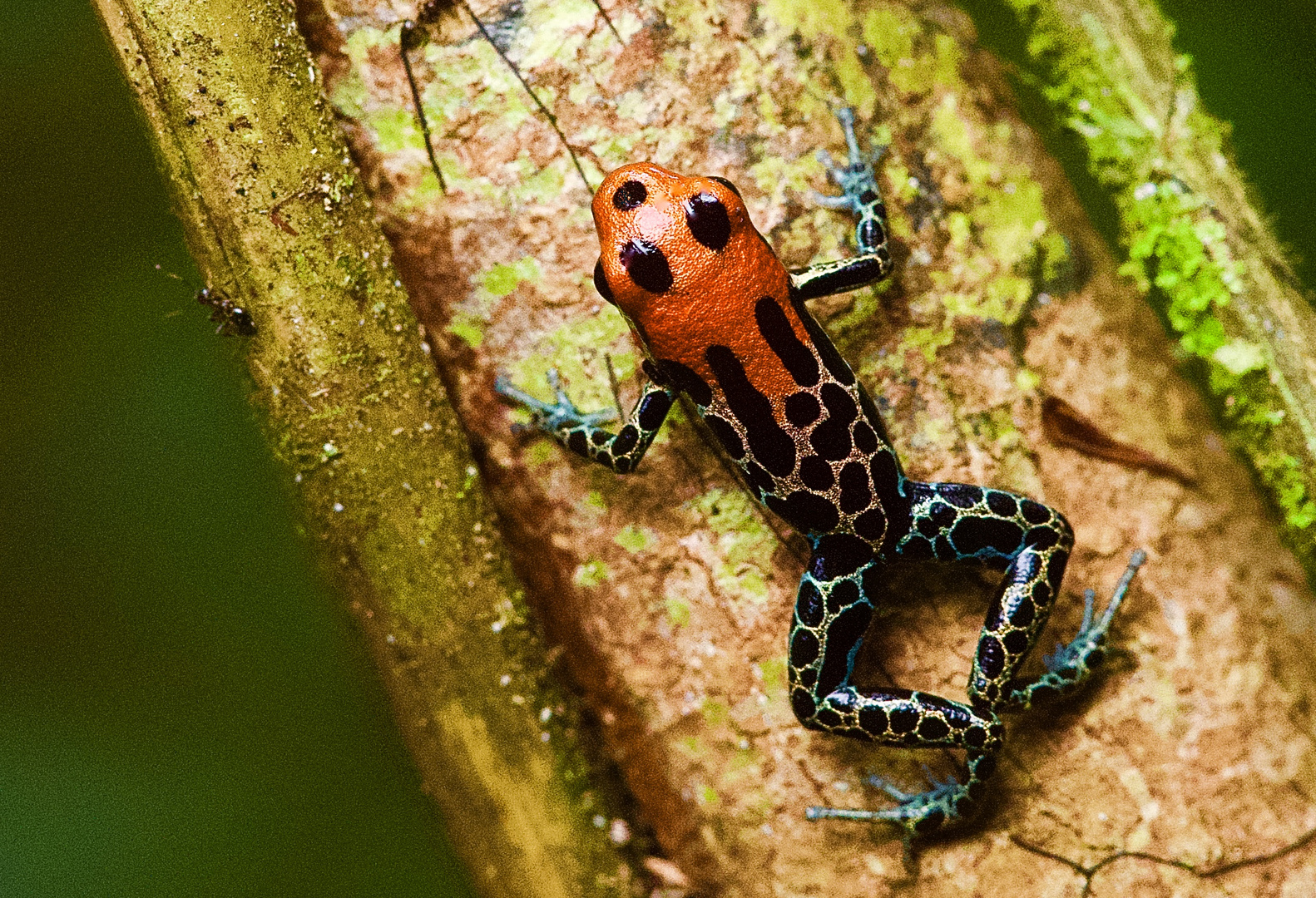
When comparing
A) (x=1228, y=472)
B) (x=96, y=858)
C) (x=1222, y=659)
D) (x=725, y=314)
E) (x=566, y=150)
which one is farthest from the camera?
(x=96, y=858)

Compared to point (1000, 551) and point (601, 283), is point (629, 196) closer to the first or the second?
point (601, 283)

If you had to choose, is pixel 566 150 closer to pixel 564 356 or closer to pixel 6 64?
pixel 564 356

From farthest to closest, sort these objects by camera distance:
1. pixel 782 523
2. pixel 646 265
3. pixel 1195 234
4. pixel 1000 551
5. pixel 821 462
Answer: pixel 1195 234, pixel 782 523, pixel 1000 551, pixel 821 462, pixel 646 265

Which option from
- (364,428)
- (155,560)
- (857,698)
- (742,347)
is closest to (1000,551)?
(857,698)

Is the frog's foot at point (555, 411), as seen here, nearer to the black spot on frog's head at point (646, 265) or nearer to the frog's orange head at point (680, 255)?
the frog's orange head at point (680, 255)

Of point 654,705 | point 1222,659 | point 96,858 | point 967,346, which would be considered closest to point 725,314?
point 967,346

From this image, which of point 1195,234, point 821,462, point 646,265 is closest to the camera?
point 646,265
